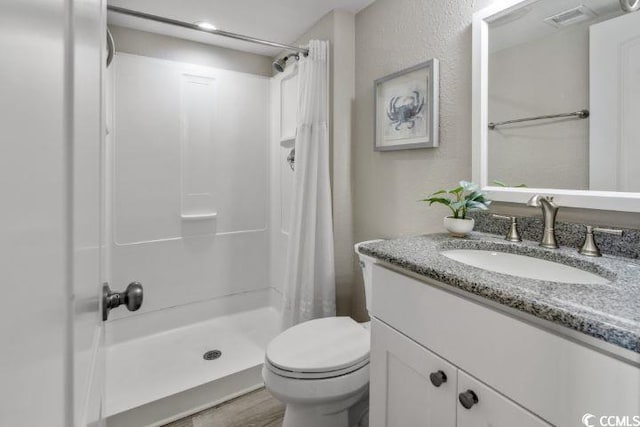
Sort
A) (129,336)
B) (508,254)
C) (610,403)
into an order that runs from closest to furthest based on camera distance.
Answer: (610,403) < (508,254) < (129,336)

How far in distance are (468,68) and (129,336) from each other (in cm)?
262

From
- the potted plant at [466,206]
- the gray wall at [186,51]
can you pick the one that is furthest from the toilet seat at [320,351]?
the gray wall at [186,51]

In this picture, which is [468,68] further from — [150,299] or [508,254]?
[150,299]

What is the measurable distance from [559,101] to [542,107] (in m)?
0.05

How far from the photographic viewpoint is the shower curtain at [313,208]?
6.24 ft

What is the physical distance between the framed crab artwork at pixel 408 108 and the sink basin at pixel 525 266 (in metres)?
0.61

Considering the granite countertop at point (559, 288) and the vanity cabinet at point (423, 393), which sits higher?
the granite countertop at point (559, 288)

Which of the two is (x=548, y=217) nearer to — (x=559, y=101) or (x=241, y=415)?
(x=559, y=101)

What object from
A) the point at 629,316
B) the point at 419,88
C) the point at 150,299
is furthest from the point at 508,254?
the point at 150,299

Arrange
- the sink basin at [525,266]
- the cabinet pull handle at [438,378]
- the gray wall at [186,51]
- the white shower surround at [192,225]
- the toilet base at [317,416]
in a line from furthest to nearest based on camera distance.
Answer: the gray wall at [186,51] < the white shower surround at [192,225] < the toilet base at [317,416] < the sink basin at [525,266] < the cabinet pull handle at [438,378]

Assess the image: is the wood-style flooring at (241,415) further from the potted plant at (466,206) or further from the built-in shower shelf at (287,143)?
the built-in shower shelf at (287,143)

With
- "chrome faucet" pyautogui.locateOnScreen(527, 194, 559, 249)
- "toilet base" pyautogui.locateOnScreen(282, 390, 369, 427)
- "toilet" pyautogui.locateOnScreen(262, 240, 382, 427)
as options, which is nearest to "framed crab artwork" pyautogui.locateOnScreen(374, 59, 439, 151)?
"chrome faucet" pyautogui.locateOnScreen(527, 194, 559, 249)

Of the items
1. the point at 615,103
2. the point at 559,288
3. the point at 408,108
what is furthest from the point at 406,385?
the point at 408,108

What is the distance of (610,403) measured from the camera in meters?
0.51
